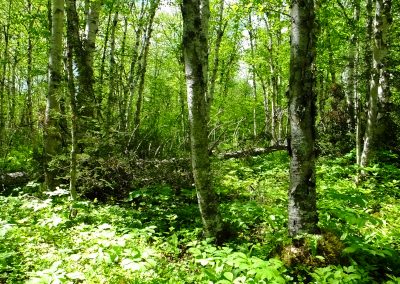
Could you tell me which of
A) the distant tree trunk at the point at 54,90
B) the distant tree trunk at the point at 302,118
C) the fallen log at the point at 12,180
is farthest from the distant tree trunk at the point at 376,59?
the fallen log at the point at 12,180

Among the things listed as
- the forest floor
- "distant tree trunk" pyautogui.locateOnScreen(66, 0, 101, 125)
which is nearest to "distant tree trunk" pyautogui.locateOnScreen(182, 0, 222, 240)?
the forest floor

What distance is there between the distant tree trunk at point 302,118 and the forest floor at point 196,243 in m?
0.25

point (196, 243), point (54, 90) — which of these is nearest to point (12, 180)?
point (54, 90)

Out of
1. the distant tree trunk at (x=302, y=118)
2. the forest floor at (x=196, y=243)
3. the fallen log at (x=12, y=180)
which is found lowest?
the forest floor at (x=196, y=243)

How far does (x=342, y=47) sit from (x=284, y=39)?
4429 mm

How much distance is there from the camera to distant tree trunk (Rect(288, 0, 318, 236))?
345 cm

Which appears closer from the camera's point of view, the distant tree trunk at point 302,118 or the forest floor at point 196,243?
the forest floor at point 196,243

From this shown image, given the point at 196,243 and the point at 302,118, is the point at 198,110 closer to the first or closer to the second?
the point at 302,118

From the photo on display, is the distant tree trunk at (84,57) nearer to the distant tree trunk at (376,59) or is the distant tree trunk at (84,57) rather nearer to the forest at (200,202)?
the forest at (200,202)

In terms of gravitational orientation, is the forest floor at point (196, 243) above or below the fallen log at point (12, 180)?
below

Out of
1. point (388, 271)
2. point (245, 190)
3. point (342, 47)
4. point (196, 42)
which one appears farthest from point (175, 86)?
point (388, 271)

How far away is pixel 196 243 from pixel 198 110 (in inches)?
65.1

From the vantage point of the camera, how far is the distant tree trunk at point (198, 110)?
13.0 feet

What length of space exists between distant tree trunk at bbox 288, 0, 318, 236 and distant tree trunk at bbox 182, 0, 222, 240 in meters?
1.07
